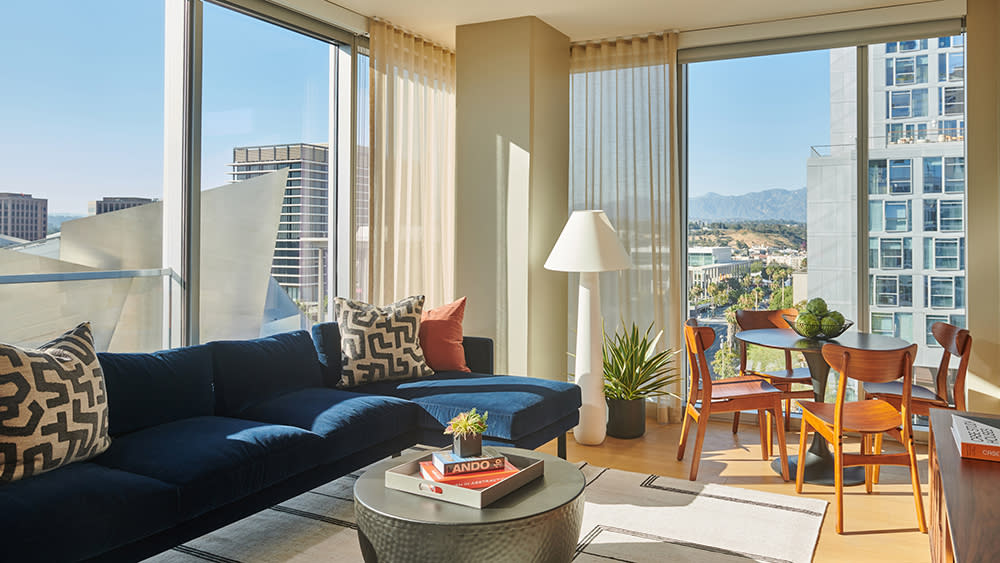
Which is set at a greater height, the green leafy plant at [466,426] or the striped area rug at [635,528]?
the green leafy plant at [466,426]

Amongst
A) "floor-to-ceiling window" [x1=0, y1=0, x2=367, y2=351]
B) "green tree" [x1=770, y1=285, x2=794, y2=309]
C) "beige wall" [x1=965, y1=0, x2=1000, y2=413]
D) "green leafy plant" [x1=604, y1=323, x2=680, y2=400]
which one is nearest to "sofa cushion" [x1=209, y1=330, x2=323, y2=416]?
"floor-to-ceiling window" [x1=0, y1=0, x2=367, y2=351]

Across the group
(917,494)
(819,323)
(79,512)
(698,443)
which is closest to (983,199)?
(819,323)

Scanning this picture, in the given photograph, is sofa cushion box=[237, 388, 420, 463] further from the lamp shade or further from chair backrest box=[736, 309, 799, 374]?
chair backrest box=[736, 309, 799, 374]

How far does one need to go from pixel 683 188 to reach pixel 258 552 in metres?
3.74

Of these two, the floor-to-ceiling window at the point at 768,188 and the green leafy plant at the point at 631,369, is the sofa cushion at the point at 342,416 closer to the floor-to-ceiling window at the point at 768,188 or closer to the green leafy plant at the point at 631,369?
the green leafy plant at the point at 631,369

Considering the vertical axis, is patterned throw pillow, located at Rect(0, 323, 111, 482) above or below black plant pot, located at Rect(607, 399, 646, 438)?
above

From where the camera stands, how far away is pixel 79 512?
212 cm

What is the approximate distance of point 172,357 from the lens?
3.20 metres

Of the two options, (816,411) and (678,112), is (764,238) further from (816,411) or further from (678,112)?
(816,411)

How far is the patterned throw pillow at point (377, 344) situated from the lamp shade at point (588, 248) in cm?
98

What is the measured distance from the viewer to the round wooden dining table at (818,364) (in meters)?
3.76

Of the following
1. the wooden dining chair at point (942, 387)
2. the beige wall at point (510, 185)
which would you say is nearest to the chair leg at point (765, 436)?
the wooden dining chair at point (942, 387)


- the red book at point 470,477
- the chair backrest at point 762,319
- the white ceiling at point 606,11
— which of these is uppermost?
the white ceiling at point 606,11

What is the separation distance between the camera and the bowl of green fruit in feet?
12.6
